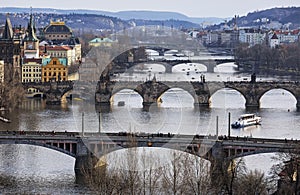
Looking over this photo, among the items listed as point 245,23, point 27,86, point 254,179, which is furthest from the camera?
point 245,23

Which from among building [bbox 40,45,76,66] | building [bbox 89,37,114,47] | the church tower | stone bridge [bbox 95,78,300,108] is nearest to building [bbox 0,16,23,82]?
the church tower

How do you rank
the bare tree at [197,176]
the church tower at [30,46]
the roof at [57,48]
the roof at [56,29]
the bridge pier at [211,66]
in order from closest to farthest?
the bare tree at [197,176] → the church tower at [30,46] → the roof at [57,48] → the bridge pier at [211,66] → the roof at [56,29]

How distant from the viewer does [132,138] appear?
19.0 metres

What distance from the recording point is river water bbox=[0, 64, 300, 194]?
60.2 feet

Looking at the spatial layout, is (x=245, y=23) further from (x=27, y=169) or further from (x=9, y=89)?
(x=27, y=169)

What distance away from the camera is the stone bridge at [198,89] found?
32250mm

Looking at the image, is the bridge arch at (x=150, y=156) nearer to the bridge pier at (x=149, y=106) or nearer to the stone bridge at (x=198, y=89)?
the bridge pier at (x=149, y=106)

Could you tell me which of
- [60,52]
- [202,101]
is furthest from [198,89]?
[60,52]

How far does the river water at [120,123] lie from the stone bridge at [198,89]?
35 cm

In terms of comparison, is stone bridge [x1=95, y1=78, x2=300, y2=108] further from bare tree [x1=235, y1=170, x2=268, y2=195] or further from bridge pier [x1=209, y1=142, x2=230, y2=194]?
bare tree [x1=235, y1=170, x2=268, y2=195]

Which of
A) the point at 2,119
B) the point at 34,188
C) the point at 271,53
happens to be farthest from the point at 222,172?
the point at 271,53

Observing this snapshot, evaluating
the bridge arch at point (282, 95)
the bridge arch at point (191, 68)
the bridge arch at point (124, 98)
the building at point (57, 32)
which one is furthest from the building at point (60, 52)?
the bridge arch at point (282, 95)

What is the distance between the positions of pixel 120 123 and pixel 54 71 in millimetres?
12164

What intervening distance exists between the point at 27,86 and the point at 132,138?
50.0 feet
